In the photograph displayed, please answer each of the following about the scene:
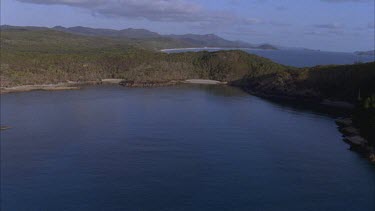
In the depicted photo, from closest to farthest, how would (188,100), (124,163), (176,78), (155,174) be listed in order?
(155,174), (124,163), (188,100), (176,78)

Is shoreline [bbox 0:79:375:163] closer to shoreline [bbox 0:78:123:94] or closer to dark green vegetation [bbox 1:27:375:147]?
shoreline [bbox 0:78:123:94]

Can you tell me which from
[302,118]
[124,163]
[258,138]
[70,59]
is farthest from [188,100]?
A: [70,59]

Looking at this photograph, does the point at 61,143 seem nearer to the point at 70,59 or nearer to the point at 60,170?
the point at 60,170

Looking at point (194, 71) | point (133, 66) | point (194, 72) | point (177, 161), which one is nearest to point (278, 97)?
point (194, 72)

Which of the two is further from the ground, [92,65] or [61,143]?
[92,65]

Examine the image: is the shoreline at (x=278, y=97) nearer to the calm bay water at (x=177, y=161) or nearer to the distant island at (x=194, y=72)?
the distant island at (x=194, y=72)

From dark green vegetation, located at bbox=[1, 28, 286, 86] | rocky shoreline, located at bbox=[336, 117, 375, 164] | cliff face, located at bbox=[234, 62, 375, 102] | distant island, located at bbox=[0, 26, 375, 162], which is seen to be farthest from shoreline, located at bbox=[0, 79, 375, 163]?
dark green vegetation, located at bbox=[1, 28, 286, 86]

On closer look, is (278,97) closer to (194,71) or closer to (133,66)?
(194,71)

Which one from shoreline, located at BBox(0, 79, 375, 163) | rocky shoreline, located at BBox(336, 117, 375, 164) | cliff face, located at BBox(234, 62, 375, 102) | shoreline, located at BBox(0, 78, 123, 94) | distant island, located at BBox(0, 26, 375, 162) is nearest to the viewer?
rocky shoreline, located at BBox(336, 117, 375, 164)
